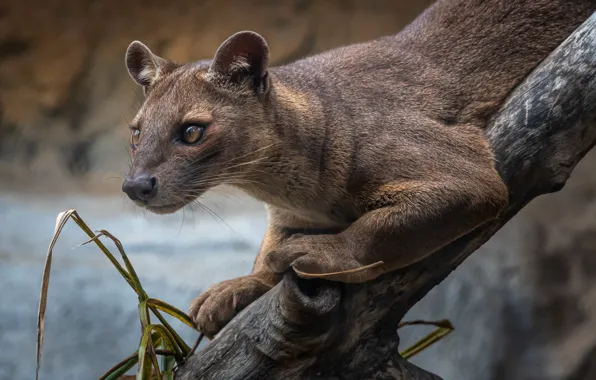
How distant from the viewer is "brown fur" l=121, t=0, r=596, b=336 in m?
2.38

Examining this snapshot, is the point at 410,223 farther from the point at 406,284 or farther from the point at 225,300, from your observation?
the point at 225,300

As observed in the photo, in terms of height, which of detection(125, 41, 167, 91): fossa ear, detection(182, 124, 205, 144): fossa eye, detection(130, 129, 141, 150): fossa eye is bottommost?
detection(182, 124, 205, 144): fossa eye

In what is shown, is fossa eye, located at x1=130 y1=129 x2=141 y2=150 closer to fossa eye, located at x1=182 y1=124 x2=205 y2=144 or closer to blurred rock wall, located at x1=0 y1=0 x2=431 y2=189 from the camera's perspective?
fossa eye, located at x1=182 y1=124 x2=205 y2=144

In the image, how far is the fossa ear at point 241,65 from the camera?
2.53 meters

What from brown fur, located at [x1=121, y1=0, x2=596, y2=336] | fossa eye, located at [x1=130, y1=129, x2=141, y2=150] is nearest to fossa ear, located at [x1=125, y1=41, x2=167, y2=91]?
brown fur, located at [x1=121, y1=0, x2=596, y2=336]

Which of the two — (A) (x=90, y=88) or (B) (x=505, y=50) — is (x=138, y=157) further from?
(A) (x=90, y=88)

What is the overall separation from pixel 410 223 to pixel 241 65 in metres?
0.74

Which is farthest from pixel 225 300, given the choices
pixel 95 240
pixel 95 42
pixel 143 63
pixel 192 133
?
pixel 95 42

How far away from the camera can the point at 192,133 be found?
2.43m

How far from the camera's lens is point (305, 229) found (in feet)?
9.56

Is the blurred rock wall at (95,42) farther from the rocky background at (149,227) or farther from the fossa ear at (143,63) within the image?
the fossa ear at (143,63)

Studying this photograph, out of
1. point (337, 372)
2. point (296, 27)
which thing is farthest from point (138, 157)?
point (296, 27)

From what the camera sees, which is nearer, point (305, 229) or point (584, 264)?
point (305, 229)

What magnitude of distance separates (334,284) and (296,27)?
2373 millimetres
